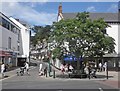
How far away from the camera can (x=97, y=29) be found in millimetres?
35125

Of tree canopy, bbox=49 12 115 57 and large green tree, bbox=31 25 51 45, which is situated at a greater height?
large green tree, bbox=31 25 51 45

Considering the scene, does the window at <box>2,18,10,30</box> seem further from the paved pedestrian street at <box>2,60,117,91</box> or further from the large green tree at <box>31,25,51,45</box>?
the large green tree at <box>31,25,51,45</box>

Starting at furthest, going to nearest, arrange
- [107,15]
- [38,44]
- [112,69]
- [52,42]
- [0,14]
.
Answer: [38,44]
[107,15]
[0,14]
[112,69]
[52,42]

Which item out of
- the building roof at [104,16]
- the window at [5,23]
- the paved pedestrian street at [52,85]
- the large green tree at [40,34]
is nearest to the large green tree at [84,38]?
the paved pedestrian street at [52,85]

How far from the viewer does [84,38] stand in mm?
34438

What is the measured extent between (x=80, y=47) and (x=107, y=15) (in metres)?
32.2

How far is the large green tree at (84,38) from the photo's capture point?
34.5 m

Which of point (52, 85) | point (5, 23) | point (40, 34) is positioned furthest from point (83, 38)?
point (40, 34)

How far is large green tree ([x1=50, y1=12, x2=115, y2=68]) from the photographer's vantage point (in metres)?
34.5

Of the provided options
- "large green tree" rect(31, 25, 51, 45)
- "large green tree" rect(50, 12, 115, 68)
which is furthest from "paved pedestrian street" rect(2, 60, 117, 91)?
"large green tree" rect(31, 25, 51, 45)

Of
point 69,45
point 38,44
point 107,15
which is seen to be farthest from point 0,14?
point 38,44

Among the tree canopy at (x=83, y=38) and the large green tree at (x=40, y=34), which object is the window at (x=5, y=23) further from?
the large green tree at (x=40, y=34)

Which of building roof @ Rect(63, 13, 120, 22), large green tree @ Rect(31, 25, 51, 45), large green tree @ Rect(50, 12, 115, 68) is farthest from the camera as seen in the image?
large green tree @ Rect(31, 25, 51, 45)

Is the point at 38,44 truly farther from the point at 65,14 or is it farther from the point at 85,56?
the point at 85,56
